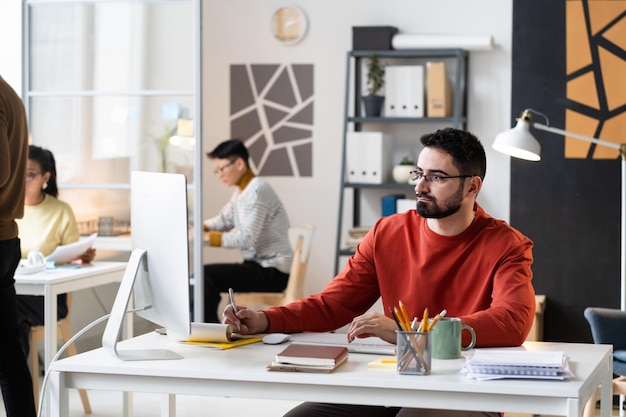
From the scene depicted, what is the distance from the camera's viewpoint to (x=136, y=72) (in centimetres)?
550

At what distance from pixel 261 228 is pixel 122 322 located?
131 inches

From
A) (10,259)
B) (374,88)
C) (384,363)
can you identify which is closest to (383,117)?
(374,88)

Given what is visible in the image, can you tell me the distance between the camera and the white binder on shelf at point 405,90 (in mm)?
5883

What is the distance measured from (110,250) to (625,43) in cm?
296

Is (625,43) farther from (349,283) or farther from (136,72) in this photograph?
(349,283)

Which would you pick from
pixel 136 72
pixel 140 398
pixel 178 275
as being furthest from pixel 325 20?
pixel 178 275

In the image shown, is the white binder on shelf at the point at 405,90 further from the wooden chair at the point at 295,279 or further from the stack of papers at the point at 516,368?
the stack of papers at the point at 516,368

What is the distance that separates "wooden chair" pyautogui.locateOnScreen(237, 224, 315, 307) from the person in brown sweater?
2.03 metres

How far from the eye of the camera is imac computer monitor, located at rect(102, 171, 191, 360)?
234 cm

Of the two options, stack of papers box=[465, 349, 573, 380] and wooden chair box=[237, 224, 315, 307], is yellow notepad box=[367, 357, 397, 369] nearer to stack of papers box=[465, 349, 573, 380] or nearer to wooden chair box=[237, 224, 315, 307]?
stack of papers box=[465, 349, 573, 380]

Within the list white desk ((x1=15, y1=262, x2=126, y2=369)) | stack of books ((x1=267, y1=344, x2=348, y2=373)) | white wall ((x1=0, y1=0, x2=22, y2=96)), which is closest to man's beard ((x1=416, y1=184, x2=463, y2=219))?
stack of books ((x1=267, y1=344, x2=348, y2=373))

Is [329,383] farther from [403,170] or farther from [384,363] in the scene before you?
[403,170]

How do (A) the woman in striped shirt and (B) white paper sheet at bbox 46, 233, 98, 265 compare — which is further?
(A) the woman in striped shirt

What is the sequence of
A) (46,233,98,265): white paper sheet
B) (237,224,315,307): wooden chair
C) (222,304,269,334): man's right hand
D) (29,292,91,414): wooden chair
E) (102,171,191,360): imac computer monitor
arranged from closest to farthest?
(102,171,191,360): imac computer monitor, (222,304,269,334): man's right hand, (29,292,91,414): wooden chair, (46,233,98,265): white paper sheet, (237,224,315,307): wooden chair
